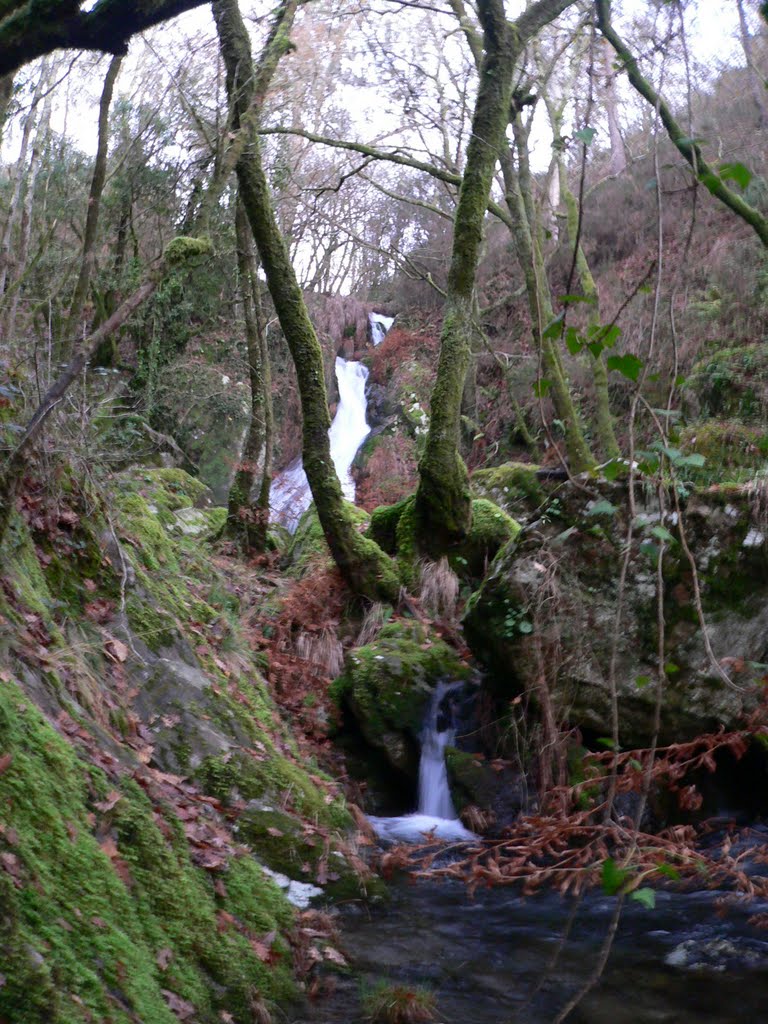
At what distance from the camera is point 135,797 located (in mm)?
3979

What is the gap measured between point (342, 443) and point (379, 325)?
21.2 feet

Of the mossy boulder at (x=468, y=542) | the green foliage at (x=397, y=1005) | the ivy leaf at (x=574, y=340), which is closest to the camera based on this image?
the ivy leaf at (x=574, y=340)

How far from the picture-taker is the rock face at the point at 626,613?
6520 mm

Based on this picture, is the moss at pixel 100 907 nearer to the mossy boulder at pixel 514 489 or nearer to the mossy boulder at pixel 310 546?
the mossy boulder at pixel 310 546

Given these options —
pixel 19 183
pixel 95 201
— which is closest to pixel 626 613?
pixel 95 201

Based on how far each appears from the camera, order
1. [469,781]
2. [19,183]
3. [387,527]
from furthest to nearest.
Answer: [19,183] → [387,527] → [469,781]

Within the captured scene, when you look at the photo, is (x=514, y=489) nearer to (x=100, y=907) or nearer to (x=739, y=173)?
(x=100, y=907)

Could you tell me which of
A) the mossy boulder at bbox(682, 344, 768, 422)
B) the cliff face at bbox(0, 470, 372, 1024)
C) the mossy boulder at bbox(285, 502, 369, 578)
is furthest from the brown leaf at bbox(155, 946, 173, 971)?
the mossy boulder at bbox(682, 344, 768, 422)

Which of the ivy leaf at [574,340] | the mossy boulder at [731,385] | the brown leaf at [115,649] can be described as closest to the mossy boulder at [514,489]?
the mossy boulder at [731,385]

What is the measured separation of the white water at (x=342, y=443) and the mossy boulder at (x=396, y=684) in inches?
323

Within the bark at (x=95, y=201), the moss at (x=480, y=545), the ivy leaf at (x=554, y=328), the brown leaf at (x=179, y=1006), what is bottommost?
the brown leaf at (x=179, y=1006)

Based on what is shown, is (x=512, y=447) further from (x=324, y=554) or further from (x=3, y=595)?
(x=3, y=595)

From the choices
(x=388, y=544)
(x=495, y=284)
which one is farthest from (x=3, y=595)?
(x=495, y=284)

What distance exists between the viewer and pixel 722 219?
19.5m
